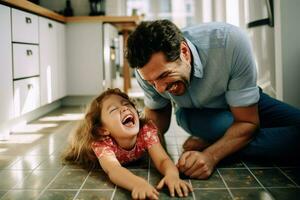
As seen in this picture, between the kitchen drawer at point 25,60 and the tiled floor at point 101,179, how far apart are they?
0.59 meters

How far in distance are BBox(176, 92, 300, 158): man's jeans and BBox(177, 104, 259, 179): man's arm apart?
0.26 ft

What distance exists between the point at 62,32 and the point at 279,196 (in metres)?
2.49

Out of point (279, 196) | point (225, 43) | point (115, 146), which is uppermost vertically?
point (225, 43)

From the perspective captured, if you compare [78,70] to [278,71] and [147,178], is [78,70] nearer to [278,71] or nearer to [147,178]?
[278,71]

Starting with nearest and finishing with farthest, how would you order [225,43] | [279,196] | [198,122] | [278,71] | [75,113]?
[279,196], [225,43], [198,122], [278,71], [75,113]

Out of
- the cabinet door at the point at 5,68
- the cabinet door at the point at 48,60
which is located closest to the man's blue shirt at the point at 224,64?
the cabinet door at the point at 5,68

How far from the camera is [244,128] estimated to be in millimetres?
1256

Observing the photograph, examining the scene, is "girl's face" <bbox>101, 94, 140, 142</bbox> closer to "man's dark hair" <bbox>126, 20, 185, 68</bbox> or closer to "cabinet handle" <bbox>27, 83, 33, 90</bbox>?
"man's dark hair" <bbox>126, 20, 185, 68</bbox>

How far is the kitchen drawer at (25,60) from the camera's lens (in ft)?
6.86

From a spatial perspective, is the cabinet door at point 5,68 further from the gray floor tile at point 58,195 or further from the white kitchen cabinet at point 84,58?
the white kitchen cabinet at point 84,58

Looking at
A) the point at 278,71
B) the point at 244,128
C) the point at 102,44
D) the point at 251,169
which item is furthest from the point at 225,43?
the point at 102,44

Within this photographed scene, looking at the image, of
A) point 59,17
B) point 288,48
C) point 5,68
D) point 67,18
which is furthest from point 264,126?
point 67,18

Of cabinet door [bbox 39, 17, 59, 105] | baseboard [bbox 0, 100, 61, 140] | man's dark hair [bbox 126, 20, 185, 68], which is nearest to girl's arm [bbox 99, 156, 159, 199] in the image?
man's dark hair [bbox 126, 20, 185, 68]

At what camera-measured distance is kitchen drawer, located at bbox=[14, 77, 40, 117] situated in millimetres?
2098
